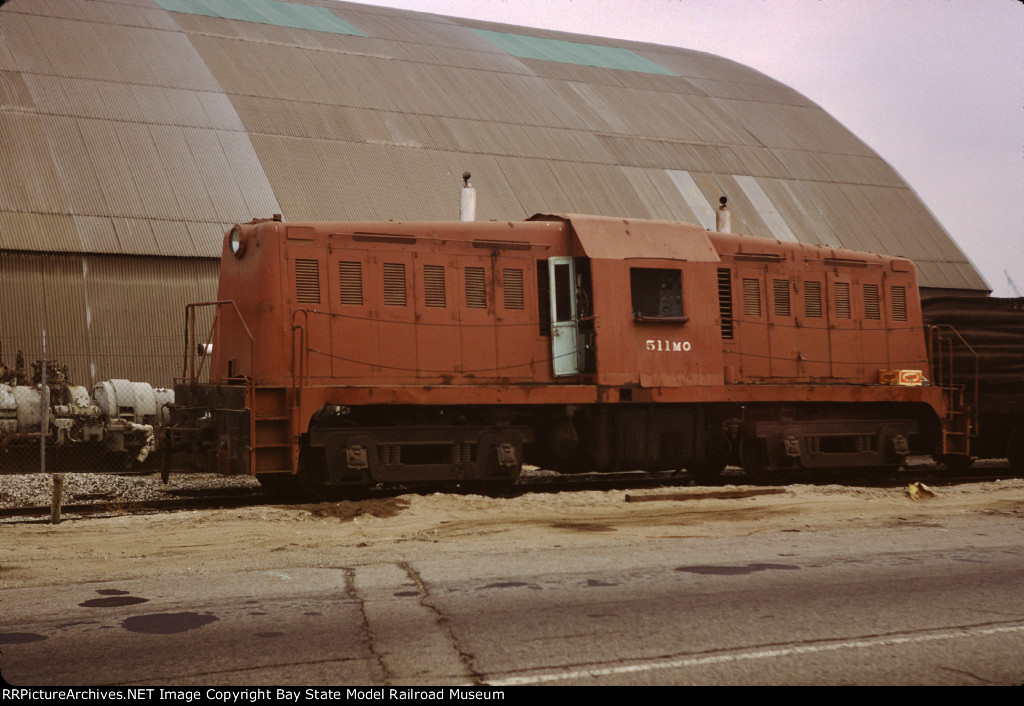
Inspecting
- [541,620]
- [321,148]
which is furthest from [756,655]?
[321,148]

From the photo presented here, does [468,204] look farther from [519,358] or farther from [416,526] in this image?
[416,526]

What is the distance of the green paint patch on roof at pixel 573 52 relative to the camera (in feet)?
128

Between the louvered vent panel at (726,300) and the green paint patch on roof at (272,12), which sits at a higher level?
the green paint patch on roof at (272,12)

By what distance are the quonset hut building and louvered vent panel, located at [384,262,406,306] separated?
10.2 m

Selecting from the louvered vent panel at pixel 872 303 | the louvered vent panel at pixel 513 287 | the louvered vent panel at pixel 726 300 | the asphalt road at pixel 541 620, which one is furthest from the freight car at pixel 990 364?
the asphalt road at pixel 541 620

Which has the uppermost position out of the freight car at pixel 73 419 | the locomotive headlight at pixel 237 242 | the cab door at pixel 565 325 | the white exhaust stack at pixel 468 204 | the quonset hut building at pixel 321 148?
the quonset hut building at pixel 321 148

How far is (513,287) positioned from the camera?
1490 cm

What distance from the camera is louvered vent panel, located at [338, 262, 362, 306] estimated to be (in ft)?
45.8

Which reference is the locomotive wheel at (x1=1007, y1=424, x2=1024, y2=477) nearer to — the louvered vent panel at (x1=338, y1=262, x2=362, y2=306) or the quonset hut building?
the louvered vent panel at (x1=338, y1=262, x2=362, y2=306)

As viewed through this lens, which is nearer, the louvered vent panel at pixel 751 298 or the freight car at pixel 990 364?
the louvered vent panel at pixel 751 298

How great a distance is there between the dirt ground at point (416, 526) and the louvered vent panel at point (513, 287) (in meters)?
2.85

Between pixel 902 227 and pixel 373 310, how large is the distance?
86.1 feet

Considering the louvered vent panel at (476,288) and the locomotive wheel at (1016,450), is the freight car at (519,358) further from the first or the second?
the locomotive wheel at (1016,450)
